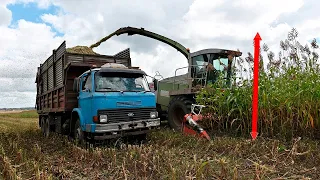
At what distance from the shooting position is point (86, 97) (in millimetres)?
7082

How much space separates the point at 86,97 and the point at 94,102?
19.0 inches

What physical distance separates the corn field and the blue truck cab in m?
1.61

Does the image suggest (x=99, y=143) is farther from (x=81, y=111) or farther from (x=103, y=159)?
(x=103, y=159)

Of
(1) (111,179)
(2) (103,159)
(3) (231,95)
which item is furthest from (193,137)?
(1) (111,179)

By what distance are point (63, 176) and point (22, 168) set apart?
759 millimetres

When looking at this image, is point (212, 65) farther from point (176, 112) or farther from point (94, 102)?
point (94, 102)

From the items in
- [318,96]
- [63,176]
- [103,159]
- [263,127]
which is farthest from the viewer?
[263,127]

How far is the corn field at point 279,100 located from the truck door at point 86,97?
9.35 ft

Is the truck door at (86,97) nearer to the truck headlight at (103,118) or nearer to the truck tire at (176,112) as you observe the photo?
the truck headlight at (103,118)

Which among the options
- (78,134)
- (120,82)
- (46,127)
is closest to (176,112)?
(120,82)

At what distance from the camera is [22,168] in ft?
14.9
